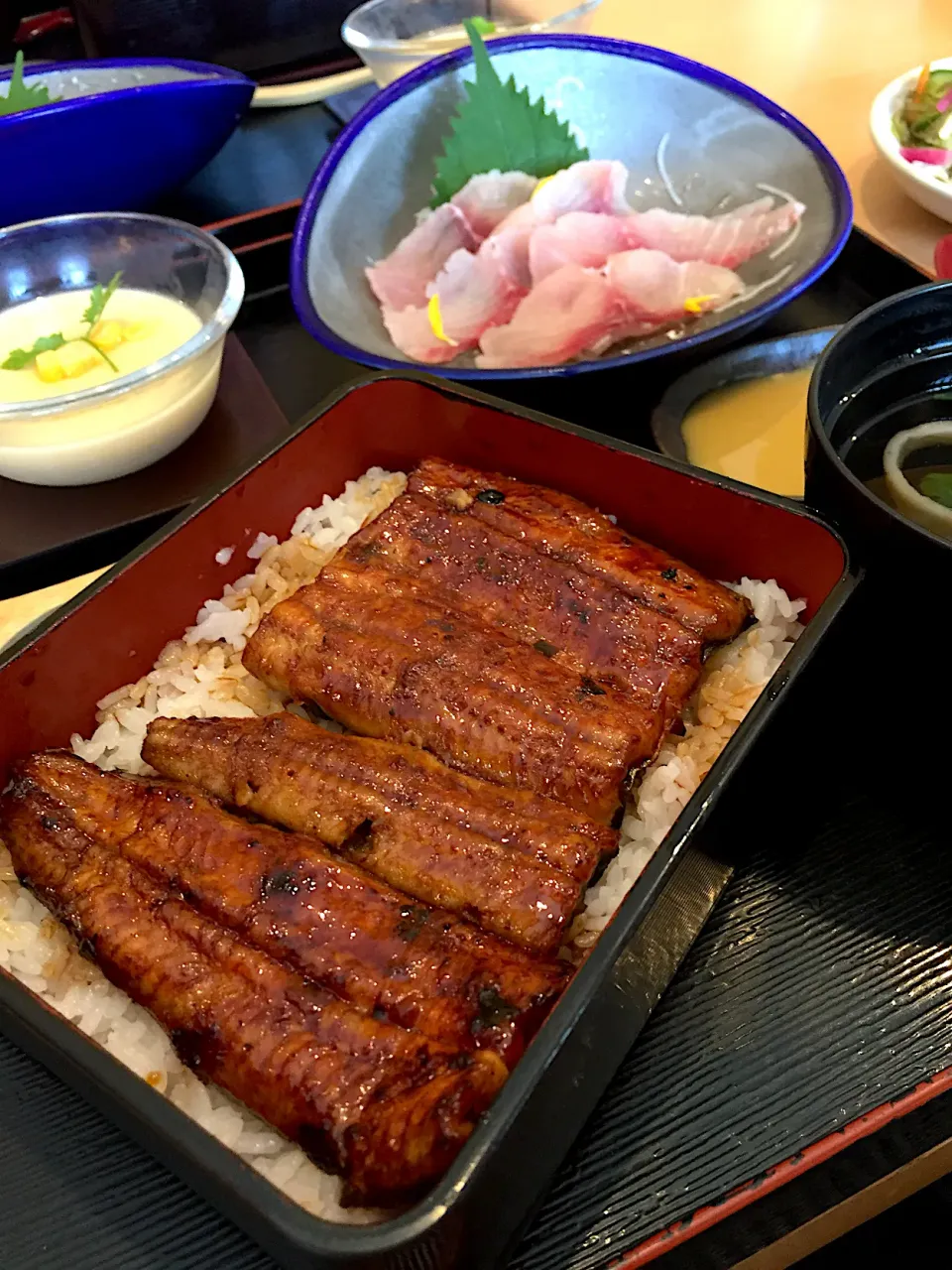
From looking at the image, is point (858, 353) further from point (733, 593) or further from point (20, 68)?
point (20, 68)

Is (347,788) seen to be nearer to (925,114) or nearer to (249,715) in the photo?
(249,715)

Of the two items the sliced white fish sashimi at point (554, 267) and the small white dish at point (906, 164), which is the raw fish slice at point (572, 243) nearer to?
the sliced white fish sashimi at point (554, 267)

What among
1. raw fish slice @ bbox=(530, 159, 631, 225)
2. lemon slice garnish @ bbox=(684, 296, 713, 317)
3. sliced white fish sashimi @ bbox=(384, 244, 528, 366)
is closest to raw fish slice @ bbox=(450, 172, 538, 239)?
raw fish slice @ bbox=(530, 159, 631, 225)

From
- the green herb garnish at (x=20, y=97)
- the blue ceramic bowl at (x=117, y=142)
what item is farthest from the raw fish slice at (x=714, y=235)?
the green herb garnish at (x=20, y=97)

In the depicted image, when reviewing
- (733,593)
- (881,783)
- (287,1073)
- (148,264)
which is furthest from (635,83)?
(287,1073)

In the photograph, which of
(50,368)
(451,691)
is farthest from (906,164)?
(50,368)

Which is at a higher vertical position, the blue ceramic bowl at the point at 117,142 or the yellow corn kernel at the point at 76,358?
the blue ceramic bowl at the point at 117,142
